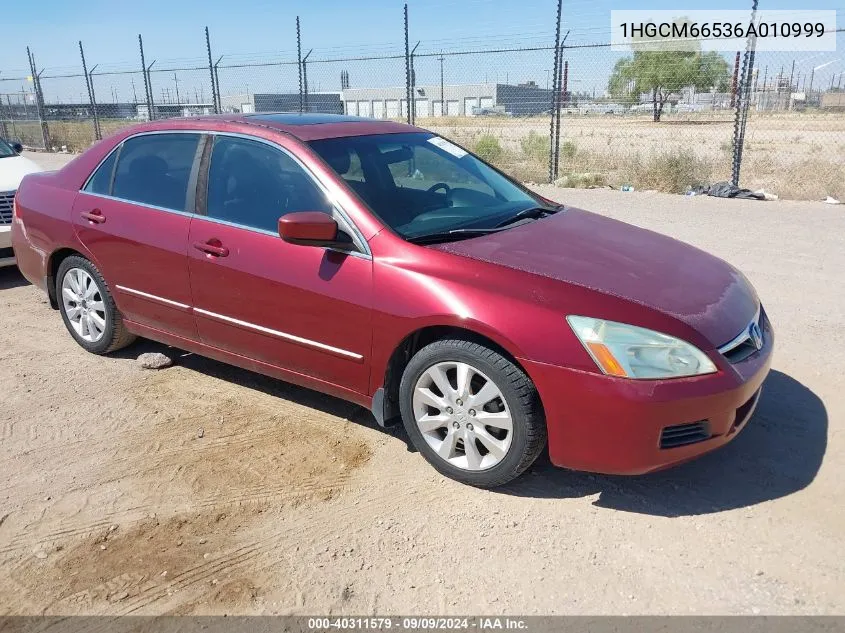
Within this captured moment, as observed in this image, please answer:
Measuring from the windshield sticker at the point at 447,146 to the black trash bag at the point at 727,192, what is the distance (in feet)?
25.8

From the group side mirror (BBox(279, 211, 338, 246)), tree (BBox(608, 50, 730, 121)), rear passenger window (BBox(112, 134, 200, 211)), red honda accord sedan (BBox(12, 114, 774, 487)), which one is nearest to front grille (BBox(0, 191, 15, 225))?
red honda accord sedan (BBox(12, 114, 774, 487))

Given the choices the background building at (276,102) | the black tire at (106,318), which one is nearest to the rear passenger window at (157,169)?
the black tire at (106,318)

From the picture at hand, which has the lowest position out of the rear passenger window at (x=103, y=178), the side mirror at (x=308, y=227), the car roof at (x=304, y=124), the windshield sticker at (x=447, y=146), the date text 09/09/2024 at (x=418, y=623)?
the date text 09/09/2024 at (x=418, y=623)

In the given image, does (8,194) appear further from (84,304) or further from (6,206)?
(84,304)

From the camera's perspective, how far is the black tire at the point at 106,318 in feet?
15.3

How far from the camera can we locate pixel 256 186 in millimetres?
3854

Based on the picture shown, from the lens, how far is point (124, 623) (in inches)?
98.3

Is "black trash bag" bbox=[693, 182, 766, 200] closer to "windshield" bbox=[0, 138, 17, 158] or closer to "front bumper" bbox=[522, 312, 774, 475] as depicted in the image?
"front bumper" bbox=[522, 312, 774, 475]

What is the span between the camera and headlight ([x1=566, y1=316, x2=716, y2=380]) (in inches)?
111

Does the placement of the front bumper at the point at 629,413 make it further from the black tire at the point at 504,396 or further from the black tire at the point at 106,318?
the black tire at the point at 106,318

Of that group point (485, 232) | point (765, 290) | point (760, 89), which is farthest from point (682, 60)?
point (485, 232)

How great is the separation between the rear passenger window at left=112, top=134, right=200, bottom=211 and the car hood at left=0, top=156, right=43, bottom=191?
10.3 ft

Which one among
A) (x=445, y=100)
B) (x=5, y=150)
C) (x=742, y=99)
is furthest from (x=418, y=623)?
(x=445, y=100)

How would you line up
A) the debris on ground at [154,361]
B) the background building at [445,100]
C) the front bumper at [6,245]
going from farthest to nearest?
the background building at [445,100]
the front bumper at [6,245]
the debris on ground at [154,361]
